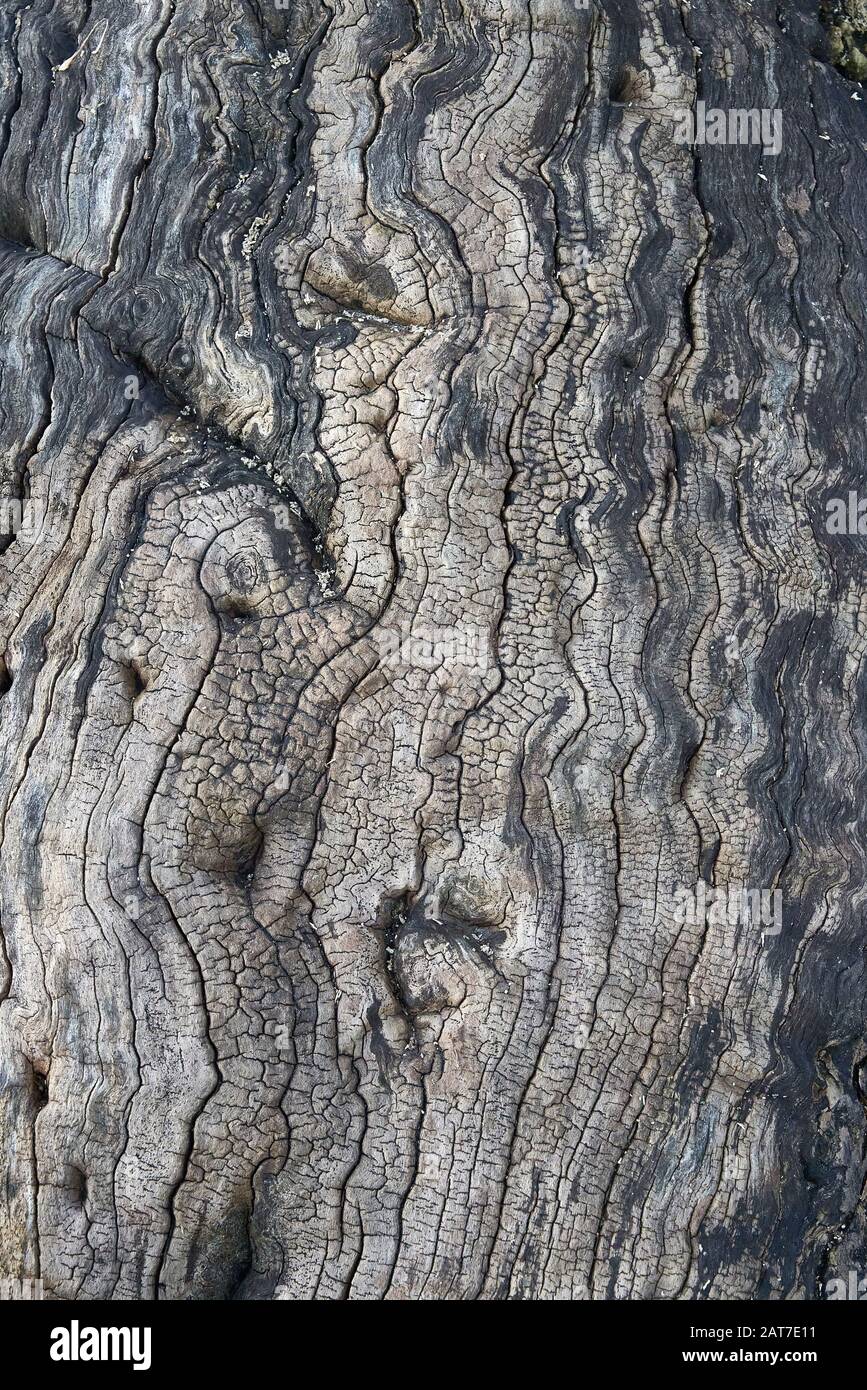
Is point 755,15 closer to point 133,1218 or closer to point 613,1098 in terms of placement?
point 613,1098

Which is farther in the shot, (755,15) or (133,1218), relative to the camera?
(755,15)

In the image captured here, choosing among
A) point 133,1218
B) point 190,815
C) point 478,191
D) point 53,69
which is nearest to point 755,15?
point 478,191

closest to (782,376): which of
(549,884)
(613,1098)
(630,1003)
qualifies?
(549,884)

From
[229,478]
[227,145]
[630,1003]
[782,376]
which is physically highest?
[227,145]

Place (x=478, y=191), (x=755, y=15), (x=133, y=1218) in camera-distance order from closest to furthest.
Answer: (x=133, y=1218), (x=478, y=191), (x=755, y=15)

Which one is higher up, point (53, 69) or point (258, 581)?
point (53, 69)

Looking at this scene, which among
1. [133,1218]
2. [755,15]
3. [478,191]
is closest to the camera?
[133,1218]
